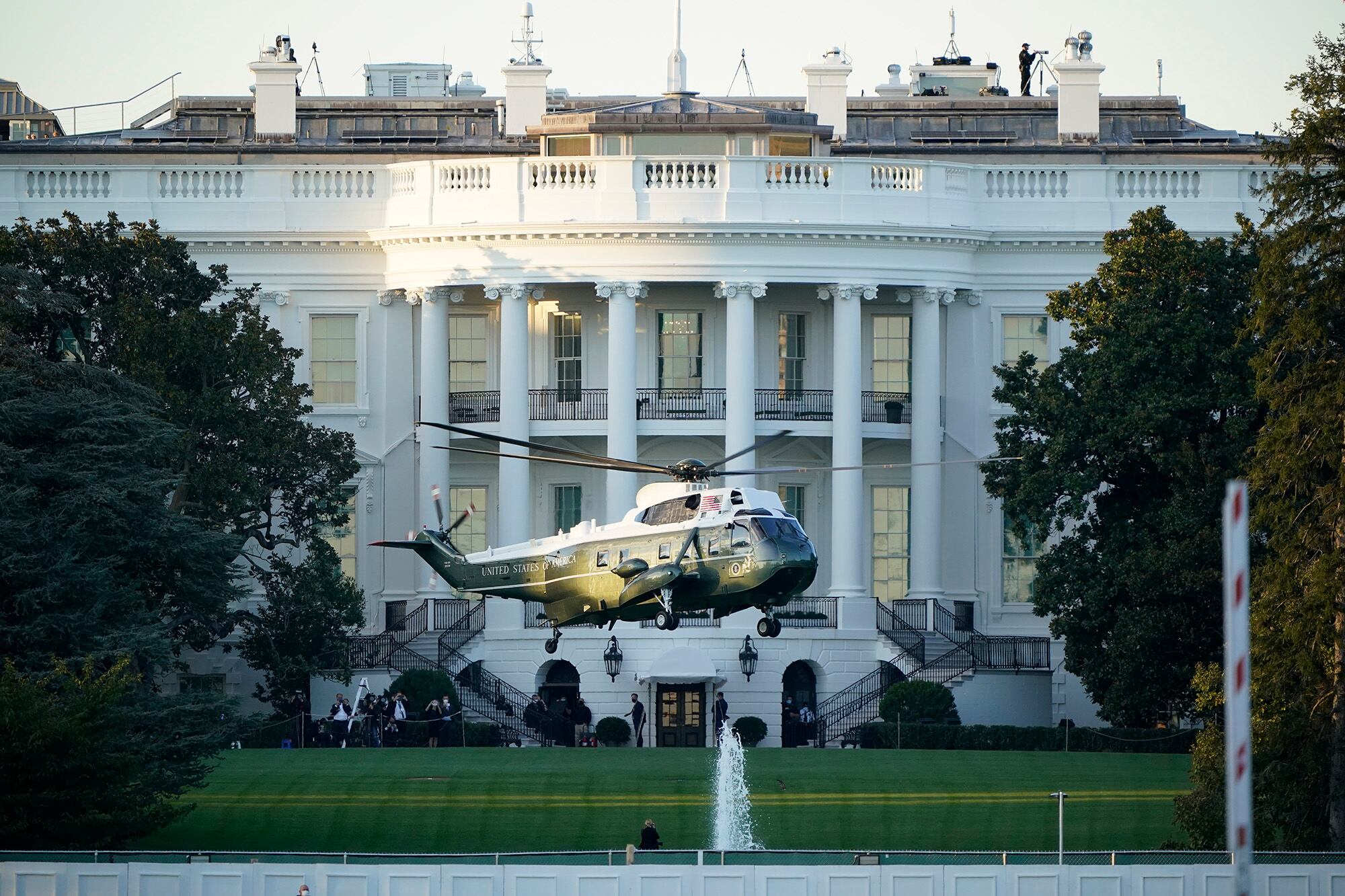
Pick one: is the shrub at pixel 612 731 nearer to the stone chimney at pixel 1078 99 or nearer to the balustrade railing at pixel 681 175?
the balustrade railing at pixel 681 175

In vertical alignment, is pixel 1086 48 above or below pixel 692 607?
above

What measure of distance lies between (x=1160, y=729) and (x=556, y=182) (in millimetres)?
20503

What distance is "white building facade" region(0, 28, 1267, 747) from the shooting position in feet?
241

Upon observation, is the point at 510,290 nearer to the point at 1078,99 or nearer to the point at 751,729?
the point at 751,729

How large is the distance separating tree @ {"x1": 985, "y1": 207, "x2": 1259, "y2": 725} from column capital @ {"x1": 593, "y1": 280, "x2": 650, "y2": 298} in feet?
40.9

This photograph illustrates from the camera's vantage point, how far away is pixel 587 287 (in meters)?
77.6

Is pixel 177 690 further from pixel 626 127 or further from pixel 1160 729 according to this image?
pixel 1160 729

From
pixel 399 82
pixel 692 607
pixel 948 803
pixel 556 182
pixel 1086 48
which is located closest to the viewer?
pixel 692 607

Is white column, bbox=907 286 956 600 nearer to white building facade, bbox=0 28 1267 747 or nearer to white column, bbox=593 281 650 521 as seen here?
white building facade, bbox=0 28 1267 747

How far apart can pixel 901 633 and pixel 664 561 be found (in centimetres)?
2685

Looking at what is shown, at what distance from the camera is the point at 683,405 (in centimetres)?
7650

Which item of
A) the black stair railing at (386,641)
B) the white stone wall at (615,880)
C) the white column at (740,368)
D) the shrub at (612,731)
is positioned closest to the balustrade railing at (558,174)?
the white column at (740,368)

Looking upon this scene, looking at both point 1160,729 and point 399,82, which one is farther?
point 399,82

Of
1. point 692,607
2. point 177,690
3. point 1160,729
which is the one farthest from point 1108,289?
point 177,690
